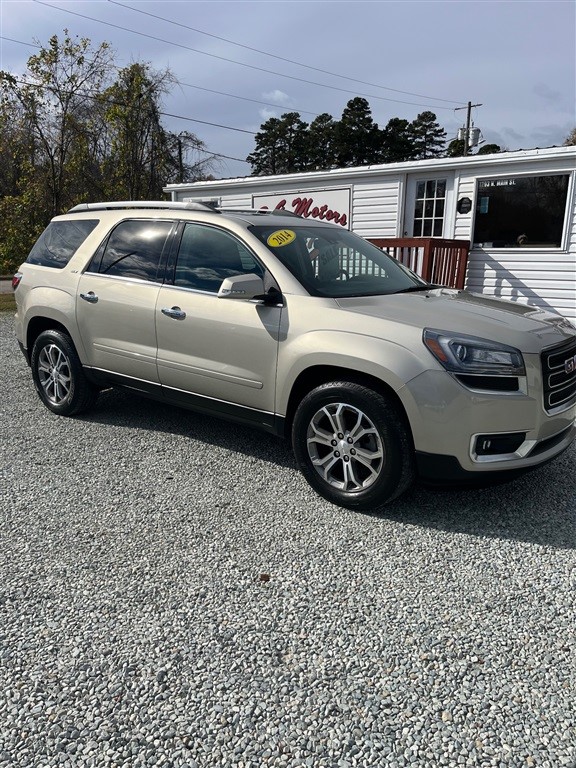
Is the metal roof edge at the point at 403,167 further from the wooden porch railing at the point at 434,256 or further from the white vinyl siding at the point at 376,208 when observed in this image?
the wooden porch railing at the point at 434,256

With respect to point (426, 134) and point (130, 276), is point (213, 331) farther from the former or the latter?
point (426, 134)

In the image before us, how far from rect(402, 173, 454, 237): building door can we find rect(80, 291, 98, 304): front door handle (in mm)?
7512

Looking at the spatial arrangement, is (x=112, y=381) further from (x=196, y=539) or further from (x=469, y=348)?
(x=469, y=348)

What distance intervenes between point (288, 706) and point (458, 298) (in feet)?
9.32

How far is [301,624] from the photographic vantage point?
2512mm

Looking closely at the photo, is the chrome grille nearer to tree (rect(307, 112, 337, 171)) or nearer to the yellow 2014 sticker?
the yellow 2014 sticker

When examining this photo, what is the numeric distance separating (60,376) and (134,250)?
1422mm

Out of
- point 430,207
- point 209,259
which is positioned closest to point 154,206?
point 209,259

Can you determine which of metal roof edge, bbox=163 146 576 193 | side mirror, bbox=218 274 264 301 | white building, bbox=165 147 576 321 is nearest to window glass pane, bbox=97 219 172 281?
side mirror, bbox=218 274 264 301

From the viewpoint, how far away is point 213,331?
13.1 ft

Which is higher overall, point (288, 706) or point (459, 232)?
point (459, 232)

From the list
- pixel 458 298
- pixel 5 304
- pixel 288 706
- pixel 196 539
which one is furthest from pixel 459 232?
pixel 5 304

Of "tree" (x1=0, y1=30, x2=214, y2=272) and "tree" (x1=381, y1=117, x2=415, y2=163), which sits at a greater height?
"tree" (x1=381, y1=117, x2=415, y2=163)

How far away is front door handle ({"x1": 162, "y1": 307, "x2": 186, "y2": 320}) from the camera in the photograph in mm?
4152
